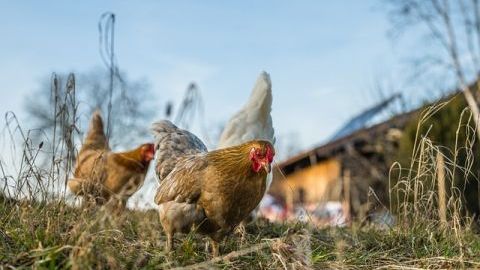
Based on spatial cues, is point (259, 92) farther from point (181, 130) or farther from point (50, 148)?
point (50, 148)

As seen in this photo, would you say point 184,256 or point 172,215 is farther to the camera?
point 172,215

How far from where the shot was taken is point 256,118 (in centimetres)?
612

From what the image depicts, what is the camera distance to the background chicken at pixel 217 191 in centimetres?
345

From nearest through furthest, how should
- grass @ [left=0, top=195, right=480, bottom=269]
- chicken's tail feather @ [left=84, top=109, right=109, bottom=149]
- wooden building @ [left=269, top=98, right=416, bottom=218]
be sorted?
grass @ [left=0, top=195, right=480, bottom=269] < chicken's tail feather @ [left=84, top=109, right=109, bottom=149] < wooden building @ [left=269, top=98, right=416, bottom=218]

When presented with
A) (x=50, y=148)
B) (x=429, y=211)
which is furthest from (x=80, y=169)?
(x=429, y=211)

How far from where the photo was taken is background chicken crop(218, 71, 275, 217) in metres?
6.09

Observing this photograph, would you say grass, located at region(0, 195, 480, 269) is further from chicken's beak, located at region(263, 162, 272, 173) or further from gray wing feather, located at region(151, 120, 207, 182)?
gray wing feather, located at region(151, 120, 207, 182)

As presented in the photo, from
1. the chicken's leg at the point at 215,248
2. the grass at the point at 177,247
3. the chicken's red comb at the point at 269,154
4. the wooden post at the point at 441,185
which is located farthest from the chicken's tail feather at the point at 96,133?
the wooden post at the point at 441,185

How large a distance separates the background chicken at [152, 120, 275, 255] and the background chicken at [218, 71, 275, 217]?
7.52ft

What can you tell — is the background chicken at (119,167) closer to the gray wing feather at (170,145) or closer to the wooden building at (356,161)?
the gray wing feather at (170,145)

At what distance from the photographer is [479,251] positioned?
11.9 ft

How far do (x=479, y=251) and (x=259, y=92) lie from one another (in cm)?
303

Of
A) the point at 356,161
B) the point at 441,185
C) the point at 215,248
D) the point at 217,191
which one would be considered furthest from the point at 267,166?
the point at 356,161

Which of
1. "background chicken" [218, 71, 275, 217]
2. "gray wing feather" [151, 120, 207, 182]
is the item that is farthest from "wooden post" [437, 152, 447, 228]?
"background chicken" [218, 71, 275, 217]
